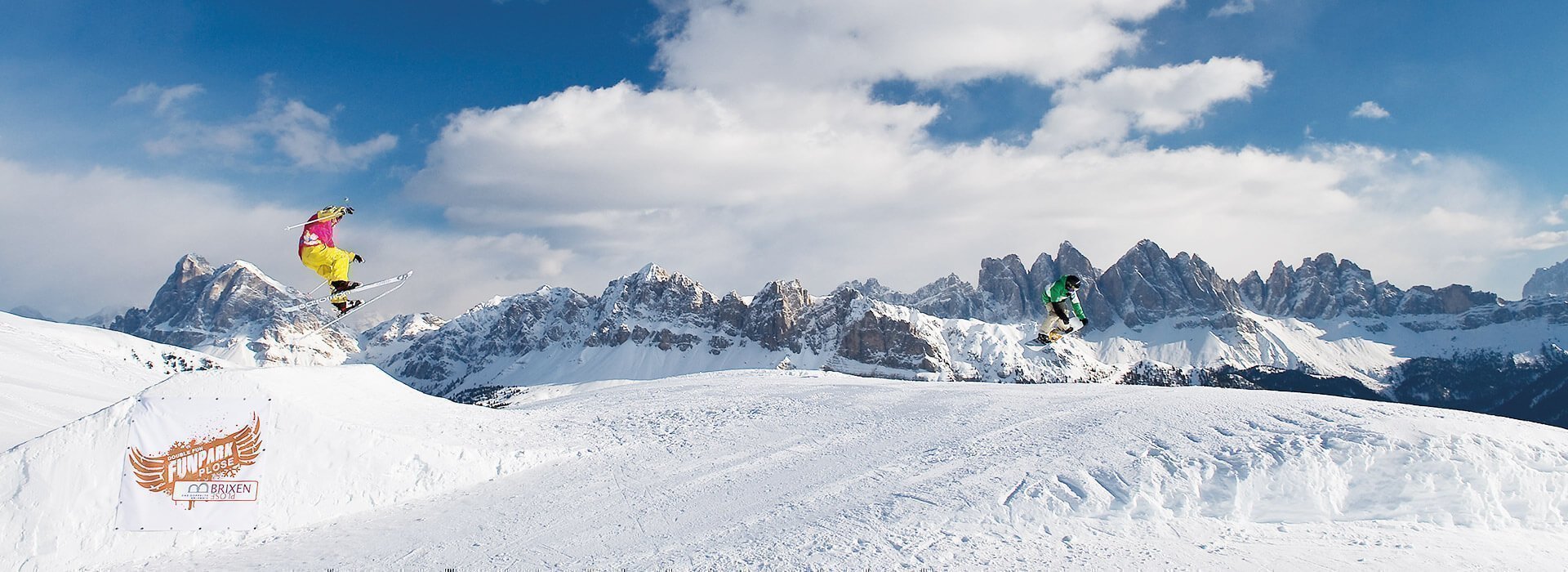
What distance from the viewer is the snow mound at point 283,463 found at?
1666 centimetres

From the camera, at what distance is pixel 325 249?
706 inches

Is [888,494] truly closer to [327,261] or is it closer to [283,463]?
[327,261]

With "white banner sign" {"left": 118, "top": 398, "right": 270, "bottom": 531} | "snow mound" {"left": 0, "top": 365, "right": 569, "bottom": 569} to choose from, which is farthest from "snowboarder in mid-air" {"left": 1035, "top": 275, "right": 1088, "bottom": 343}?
"white banner sign" {"left": 118, "top": 398, "right": 270, "bottom": 531}

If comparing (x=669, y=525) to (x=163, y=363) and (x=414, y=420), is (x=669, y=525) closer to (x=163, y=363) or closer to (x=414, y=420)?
(x=414, y=420)

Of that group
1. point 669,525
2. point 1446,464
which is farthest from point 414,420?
point 1446,464

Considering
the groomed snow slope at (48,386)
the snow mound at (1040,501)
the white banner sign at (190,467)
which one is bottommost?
the snow mound at (1040,501)

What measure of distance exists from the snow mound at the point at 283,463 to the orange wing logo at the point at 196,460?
406 mm

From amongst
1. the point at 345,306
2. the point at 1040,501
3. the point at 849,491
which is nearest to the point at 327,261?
the point at 345,306

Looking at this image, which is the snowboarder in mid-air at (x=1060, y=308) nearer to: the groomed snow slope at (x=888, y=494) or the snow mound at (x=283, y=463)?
the groomed snow slope at (x=888, y=494)

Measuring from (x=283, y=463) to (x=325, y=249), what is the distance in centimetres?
630

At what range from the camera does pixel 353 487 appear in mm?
20484

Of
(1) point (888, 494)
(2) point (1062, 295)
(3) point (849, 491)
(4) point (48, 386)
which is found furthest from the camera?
(4) point (48, 386)

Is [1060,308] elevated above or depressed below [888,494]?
above

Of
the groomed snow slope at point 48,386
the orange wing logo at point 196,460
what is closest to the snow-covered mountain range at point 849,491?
the orange wing logo at point 196,460
